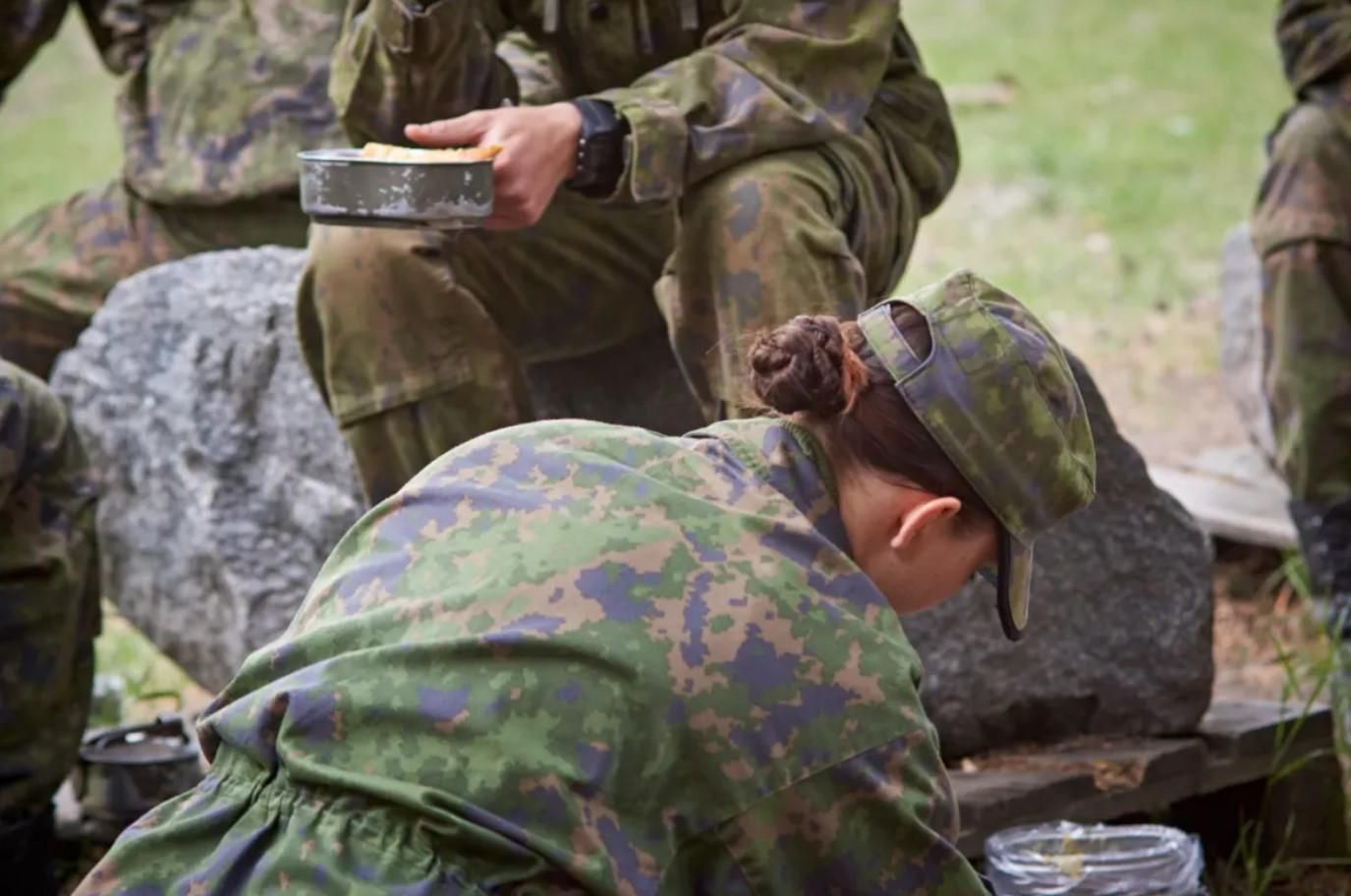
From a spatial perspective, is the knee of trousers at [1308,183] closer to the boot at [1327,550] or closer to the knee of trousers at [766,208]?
the boot at [1327,550]

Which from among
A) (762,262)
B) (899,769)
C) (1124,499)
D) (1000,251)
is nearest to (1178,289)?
(1000,251)

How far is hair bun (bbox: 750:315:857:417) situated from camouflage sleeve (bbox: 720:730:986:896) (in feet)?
1.04

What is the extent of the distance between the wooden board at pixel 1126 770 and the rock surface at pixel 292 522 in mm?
67

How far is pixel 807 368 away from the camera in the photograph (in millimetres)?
2123

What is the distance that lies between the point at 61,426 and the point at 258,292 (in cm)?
64

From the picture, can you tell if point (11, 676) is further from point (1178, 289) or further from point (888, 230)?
point (1178, 289)

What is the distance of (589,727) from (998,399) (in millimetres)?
491

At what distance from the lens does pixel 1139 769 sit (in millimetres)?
3480

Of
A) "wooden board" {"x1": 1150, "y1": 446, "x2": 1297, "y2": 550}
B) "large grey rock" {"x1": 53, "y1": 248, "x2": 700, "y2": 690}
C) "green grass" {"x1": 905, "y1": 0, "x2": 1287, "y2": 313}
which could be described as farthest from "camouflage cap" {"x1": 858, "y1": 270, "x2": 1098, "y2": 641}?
"green grass" {"x1": 905, "y1": 0, "x2": 1287, "y2": 313}

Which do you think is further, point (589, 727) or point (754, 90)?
point (754, 90)

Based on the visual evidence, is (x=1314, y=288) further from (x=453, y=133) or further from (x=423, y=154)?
(x=423, y=154)

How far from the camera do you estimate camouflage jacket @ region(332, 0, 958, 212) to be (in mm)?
3166

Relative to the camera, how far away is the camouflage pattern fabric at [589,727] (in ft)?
6.57

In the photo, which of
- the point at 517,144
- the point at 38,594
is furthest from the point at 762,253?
the point at 38,594
